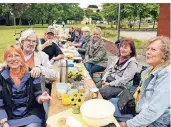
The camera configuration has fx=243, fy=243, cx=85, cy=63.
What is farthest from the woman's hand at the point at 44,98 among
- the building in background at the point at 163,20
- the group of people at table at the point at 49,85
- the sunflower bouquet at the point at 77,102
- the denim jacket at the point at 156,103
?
the building in background at the point at 163,20

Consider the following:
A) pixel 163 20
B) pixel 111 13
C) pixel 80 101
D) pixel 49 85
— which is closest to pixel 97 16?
pixel 111 13

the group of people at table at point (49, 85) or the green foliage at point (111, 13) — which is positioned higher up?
the green foliage at point (111, 13)

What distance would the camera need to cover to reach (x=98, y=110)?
1.12 m

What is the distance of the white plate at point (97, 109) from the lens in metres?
1.05

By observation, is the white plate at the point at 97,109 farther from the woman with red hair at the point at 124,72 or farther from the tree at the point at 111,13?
the tree at the point at 111,13

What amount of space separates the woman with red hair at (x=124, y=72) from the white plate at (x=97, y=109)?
793mm

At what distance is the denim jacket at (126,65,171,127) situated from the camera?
1.08 m

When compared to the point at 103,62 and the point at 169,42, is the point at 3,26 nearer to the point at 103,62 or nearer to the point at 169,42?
the point at 103,62

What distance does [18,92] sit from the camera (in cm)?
138

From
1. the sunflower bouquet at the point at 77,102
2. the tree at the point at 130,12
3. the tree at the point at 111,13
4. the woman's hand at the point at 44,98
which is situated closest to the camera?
the sunflower bouquet at the point at 77,102

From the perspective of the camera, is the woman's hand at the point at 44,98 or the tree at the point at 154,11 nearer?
the woman's hand at the point at 44,98

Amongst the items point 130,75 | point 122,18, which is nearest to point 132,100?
point 130,75

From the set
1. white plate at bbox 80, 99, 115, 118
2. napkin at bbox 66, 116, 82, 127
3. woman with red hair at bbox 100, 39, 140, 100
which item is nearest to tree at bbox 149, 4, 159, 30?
woman with red hair at bbox 100, 39, 140, 100

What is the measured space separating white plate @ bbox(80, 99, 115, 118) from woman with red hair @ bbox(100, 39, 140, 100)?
2.60ft
